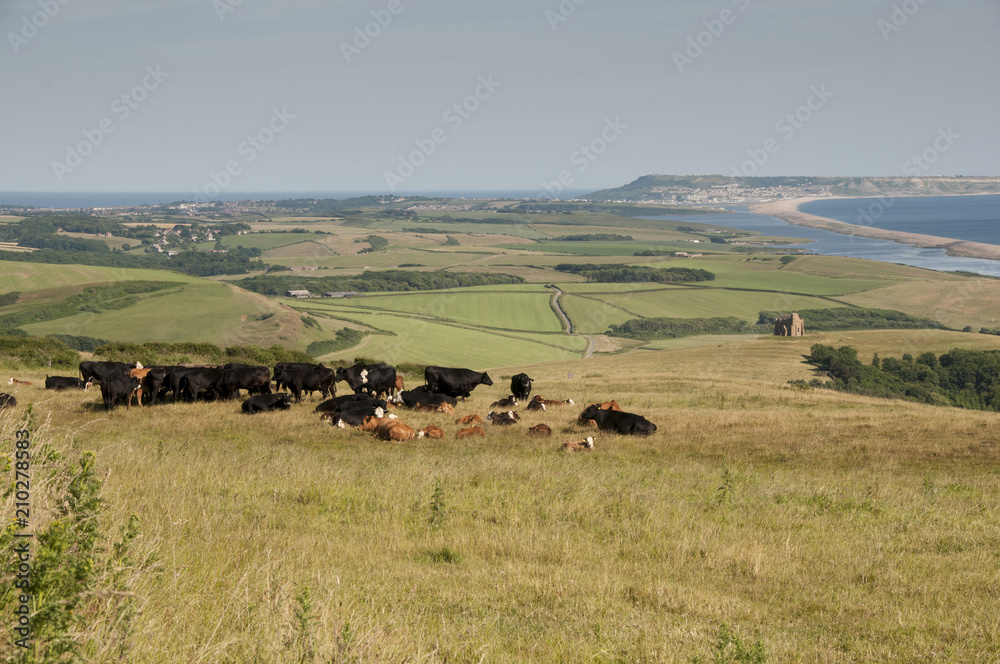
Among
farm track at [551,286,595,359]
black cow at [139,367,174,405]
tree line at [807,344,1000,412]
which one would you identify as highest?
black cow at [139,367,174,405]

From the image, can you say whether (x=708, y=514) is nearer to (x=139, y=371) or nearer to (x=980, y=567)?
(x=980, y=567)

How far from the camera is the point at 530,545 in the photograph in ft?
27.9

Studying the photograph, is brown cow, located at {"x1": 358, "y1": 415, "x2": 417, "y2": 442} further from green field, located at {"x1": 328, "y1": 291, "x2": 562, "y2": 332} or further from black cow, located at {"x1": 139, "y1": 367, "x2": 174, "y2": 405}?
green field, located at {"x1": 328, "y1": 291, "x2": 562, "y2": 332}

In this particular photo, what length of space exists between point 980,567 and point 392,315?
120 m

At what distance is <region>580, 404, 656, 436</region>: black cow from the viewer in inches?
703

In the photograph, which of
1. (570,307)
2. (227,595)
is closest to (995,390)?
(227,595)

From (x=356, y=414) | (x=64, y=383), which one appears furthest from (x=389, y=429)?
(x=64, y=383)

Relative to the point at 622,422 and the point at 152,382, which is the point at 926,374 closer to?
the point at 622,422

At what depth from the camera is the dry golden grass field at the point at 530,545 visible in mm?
5062

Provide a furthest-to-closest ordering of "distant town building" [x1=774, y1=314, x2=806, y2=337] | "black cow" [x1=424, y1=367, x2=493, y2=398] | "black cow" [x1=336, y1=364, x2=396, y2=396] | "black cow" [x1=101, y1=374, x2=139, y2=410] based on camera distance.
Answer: "distant town building" [x1=774, y1=314, x2=806, y2=337], "black cow" [x1=424, y1=367, x2=493, y2=398], "black cow" [x1=336, y1=364, x2=396, y2=396], "black cow" [x1=101, y1=374, x2=139, y2=410]

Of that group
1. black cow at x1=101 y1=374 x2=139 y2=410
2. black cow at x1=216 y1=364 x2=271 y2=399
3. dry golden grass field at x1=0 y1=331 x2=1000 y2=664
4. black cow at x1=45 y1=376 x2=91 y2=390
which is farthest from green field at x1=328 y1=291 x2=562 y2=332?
dry golden grass field at x1=0 y1=331 x2=1000 y2=664

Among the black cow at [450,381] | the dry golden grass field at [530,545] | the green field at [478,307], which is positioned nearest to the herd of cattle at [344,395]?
the black cow at [450,381]

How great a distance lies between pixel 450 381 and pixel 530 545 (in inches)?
639

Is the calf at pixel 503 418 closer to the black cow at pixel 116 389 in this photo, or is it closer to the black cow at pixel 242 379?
the black cow at pixel 242 379
